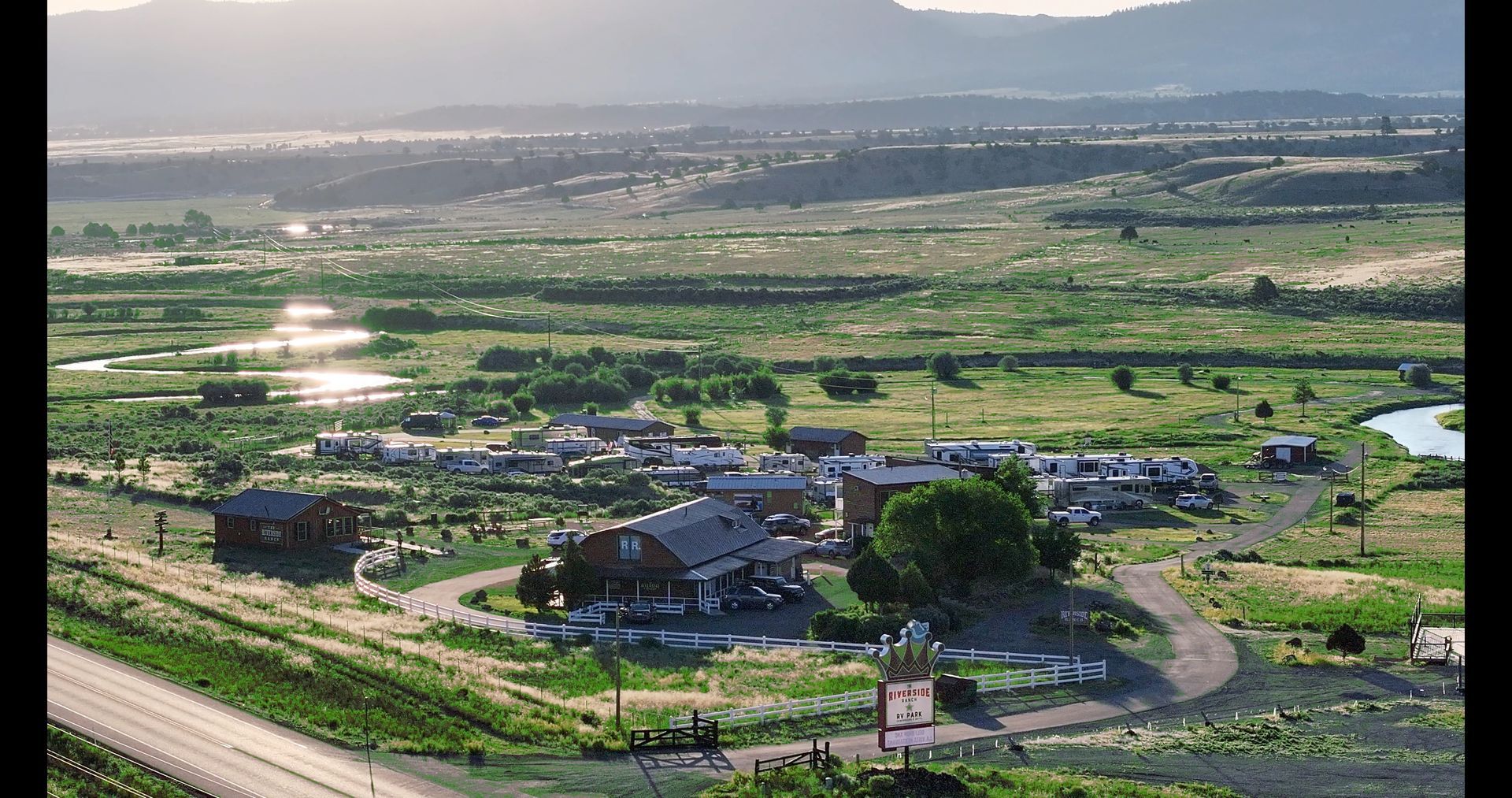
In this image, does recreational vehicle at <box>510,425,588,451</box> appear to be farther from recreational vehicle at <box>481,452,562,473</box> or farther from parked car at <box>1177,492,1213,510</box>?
parked car at <box>1177,492,1213,510</box>

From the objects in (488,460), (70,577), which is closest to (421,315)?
(488,460)

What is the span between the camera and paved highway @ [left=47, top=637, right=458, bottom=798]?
29469 mm

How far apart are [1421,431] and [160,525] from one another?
57.4m

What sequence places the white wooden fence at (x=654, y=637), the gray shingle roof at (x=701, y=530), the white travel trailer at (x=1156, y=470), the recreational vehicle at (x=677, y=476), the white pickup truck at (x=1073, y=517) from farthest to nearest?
the recreational vehicle at (x=677, y=476) < the white travel trailer at (x=1156, y=470) < the white pickup truck at (x=1073, y=517) < the gray shingle roof at (x=701, y=530) < the white wooden fence at (x=654, y=637)

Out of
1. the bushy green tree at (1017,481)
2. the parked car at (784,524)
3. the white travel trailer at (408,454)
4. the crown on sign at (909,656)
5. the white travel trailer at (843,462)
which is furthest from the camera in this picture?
the white travel trailer at (408,454)

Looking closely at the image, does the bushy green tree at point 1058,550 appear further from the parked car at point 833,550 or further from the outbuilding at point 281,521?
the outbuilding at point 281,521

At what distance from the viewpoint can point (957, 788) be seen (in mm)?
28844

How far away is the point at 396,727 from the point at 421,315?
100 m

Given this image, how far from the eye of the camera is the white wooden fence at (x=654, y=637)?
4038 cm

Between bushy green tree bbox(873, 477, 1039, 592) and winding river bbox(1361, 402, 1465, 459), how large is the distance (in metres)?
31.9

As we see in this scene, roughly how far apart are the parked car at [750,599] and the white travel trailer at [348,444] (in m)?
30.6

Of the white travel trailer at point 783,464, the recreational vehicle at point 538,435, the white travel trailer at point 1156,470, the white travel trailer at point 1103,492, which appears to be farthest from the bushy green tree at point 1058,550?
the recreational vehicle at point 538,435

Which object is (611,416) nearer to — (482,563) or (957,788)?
(482,563)

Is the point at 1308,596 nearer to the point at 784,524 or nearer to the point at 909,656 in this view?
the point at 784,524
